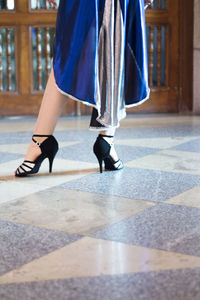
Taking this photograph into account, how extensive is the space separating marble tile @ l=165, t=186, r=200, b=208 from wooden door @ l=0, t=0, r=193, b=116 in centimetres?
228

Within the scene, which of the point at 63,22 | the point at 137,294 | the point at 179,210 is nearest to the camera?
the point at 137,294

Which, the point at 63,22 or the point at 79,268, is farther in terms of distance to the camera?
the point at 63,22

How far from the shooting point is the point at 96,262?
1214 mm

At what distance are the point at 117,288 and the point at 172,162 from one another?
1247 millimetres

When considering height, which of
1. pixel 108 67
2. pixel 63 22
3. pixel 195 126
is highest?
pixel 63 22

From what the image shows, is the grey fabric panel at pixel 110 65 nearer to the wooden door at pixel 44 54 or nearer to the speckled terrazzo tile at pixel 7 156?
the speckled terrazzo tile at pixel 7 156

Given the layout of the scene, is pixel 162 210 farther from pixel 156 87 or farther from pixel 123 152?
pixel 156 87

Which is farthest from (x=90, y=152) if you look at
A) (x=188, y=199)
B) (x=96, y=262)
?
(x=96, y=262)

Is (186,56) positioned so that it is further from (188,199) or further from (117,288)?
(117,288)

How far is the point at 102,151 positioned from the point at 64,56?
38cm

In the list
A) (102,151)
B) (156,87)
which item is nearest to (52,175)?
(102,151)

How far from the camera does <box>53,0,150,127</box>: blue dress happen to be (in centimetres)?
193

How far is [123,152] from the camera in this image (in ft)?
8.30

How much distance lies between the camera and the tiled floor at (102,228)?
110 centimetres
